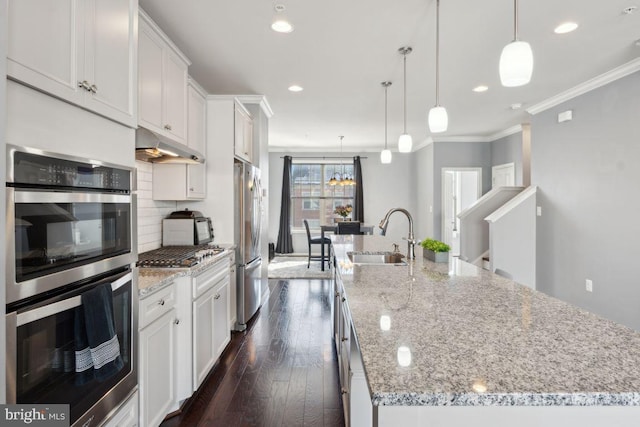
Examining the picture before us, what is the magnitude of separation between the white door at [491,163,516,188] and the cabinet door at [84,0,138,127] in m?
6.53

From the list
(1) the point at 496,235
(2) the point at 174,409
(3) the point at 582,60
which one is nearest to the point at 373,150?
(1) the point at 496,235

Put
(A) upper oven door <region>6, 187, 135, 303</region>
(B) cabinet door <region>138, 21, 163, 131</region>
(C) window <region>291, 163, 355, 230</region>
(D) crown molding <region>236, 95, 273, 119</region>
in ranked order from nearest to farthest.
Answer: (A) upper oven door <region>6, 187, 135, 303</region>, (B) cabinet door <region>138, 21, 163, 131</region>, (D) crown molding <region>236, 95, 273, 119</region>, (C) window <region>291, 163, 355, 230</region>

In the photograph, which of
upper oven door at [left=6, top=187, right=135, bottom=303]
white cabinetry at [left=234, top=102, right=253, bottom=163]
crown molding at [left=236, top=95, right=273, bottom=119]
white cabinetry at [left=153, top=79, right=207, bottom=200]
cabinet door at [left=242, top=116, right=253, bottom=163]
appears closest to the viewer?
upper oven door at [left=6, top=187, right=135, bottom=303]

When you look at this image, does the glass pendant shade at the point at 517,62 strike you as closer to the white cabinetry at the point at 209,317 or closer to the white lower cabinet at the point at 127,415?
the white cabinetry at the point at 209,317

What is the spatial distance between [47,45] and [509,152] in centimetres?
706

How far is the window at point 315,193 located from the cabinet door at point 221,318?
5.84 m

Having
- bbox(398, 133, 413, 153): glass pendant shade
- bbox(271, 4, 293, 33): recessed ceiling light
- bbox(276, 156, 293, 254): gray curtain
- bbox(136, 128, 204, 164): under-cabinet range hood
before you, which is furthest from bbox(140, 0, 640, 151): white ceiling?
bbox(276, 156, 293, 254): gray curtain

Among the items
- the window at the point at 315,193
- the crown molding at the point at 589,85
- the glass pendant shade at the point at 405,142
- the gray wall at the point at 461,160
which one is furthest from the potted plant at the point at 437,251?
the window at the point at 315,193

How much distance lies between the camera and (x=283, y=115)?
5.50m

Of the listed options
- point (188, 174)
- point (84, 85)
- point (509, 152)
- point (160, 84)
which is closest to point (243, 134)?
point (188, 174)

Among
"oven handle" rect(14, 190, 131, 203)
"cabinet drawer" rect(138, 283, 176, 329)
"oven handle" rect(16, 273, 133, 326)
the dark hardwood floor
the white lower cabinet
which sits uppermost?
"oven handle" rect(14, 190, 131, 203)

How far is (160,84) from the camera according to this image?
2512 mm

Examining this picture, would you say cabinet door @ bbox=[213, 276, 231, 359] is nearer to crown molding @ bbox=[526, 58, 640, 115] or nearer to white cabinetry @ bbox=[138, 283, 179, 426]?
white cabinetry @ bbox=[138, 283, 179, 426]

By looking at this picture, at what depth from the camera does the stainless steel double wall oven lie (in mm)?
990
